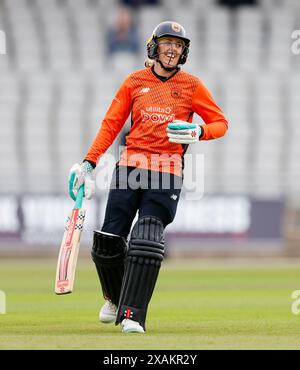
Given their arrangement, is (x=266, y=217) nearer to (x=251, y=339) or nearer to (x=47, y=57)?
(x=47, y=57)

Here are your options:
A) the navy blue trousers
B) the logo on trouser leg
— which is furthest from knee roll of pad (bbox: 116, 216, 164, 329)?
the logo on trouser leg

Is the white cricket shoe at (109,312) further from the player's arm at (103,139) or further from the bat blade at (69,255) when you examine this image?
the player's arm at (103,139)

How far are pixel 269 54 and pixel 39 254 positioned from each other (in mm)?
7414

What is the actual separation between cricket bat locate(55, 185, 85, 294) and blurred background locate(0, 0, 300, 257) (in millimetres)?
11727

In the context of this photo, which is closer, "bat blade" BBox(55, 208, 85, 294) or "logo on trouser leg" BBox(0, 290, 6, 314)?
"bat blade" BBox(55, 208, 85, 294)

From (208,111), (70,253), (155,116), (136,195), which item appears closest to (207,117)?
(208,111)

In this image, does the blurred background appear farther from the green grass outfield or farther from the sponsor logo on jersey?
the sponsor logo on jersey

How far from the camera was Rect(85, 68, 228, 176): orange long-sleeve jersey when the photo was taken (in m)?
7.73

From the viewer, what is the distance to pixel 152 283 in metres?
7.50

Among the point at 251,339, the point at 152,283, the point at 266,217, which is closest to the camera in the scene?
the point at 251,339

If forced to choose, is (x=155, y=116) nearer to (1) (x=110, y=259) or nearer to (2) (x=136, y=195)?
(2) (x=136, y=195)

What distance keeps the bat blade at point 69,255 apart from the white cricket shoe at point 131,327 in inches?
17.7

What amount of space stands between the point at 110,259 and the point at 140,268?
1.34ft

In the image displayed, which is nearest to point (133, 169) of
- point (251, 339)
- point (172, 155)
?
point (172, 155)
